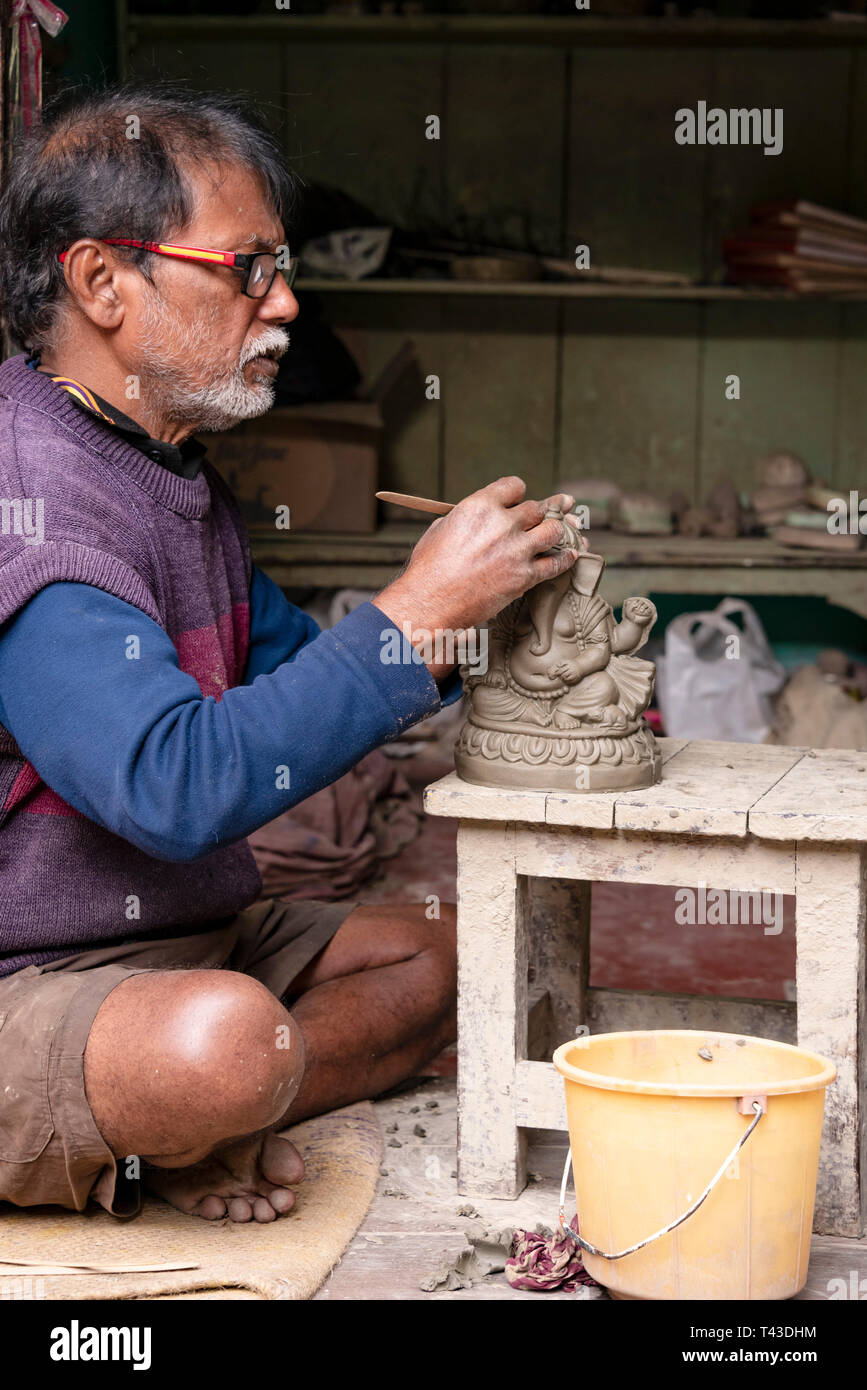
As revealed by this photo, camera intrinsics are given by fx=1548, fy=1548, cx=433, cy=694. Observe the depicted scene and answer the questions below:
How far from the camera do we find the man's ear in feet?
7.20

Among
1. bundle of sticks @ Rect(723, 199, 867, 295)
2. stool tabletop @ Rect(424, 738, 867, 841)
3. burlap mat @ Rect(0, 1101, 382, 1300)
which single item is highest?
bundle of sticks @ Rect(723, 199, 867, 295)

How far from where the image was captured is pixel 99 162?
87.0 inches

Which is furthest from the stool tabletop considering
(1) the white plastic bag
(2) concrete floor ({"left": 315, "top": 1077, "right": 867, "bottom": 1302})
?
(1) the white plastic bag

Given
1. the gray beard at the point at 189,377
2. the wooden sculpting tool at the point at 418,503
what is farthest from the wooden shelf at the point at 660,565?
the wooden sculpting tool at the point at 418,503

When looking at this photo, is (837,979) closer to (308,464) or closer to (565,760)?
(565,760)

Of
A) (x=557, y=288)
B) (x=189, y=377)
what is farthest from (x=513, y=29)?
(x=189, y=377)

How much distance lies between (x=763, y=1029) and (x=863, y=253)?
3417mm

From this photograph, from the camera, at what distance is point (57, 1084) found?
6.57 ft

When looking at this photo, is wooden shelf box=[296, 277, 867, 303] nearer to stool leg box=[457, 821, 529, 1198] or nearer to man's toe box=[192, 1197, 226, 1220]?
stool leg box=[457, 821, 529, 1198]

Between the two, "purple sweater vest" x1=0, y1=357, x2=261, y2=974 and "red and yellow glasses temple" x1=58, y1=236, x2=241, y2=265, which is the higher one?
"red and yellow glasses temple" x1=58, y1=236, x2=241, y2=265

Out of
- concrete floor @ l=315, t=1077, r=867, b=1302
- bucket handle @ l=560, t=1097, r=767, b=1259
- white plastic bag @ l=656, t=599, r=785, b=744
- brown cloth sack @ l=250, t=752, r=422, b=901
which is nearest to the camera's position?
bucket handle @ l=560, t=1097, r=767, b=1259

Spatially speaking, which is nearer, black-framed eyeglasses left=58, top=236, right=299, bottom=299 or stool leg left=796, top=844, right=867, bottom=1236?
stool leg left=796, top=844, right=867, bottom=1236

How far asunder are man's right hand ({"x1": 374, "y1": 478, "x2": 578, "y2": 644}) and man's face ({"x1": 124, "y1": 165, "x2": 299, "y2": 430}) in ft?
1.41

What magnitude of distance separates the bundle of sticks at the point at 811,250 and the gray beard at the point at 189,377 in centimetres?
323
